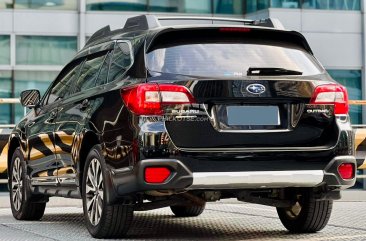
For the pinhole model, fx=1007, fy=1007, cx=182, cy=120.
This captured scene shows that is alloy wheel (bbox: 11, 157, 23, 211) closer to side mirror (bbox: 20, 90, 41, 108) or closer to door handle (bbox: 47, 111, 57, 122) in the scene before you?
side mirror (bbox: 20, 90, 41, 108)

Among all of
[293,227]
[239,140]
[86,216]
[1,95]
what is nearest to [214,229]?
[293,227]

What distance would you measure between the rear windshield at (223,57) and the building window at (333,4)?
24182mm

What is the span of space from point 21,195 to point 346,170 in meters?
3.95

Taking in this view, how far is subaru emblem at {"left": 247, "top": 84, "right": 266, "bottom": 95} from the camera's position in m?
7.40

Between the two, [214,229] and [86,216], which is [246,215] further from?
[86,216]

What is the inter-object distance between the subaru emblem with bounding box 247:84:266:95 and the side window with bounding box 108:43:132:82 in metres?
1.00

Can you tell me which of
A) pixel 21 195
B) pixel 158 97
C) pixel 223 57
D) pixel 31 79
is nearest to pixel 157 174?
pixel 158 97

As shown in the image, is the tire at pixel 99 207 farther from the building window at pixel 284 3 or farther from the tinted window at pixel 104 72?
the building window at pixel 284 3

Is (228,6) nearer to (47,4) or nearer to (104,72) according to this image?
(47,4)

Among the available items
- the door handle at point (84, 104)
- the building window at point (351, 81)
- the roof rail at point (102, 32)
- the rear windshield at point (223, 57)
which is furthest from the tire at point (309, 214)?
the building window at point (351, 81)

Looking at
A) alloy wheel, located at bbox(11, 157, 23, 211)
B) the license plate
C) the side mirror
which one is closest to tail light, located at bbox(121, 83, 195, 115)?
the license plate

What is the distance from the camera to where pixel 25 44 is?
3197cm

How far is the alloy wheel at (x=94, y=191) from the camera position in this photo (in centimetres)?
788

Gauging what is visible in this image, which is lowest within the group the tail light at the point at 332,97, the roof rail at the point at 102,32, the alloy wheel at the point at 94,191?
the alloy wheel at the point at 94,191
